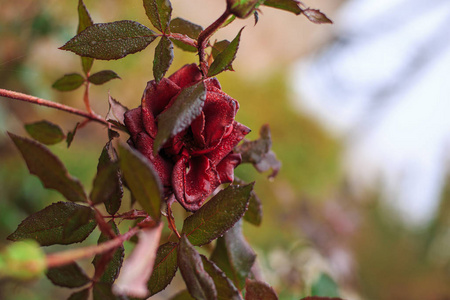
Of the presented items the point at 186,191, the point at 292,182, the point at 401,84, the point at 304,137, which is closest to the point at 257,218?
the point at 186,191

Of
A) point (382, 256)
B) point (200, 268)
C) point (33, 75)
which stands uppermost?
point (200, 268)

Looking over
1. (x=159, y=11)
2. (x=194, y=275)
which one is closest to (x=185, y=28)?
(x=159, y=11)

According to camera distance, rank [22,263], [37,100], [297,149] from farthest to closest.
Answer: [297,149]
[37,100]
[22,263]

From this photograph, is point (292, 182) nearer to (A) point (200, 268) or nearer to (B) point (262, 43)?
(B) point (262, 43)

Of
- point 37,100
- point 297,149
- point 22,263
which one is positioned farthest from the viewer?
point 297,149

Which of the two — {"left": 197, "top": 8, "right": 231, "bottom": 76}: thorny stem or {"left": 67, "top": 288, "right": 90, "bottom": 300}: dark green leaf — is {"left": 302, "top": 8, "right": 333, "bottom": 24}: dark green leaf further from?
{"left": 67, "top": 288, "right": 90, "bottom": 300}: dark green leaf

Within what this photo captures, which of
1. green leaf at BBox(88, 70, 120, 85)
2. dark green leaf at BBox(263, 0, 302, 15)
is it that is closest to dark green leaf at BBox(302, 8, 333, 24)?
dark green leaf at BBox(263, 0, 302, 15)

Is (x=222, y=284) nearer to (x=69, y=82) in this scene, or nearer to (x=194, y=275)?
(x=194, y=275)
